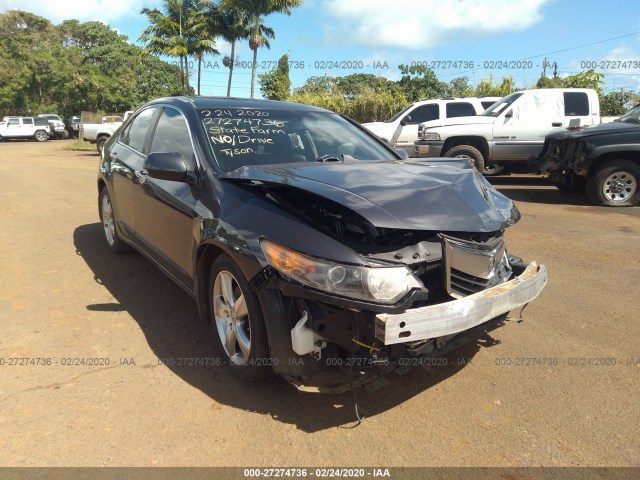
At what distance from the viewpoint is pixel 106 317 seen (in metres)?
3.99

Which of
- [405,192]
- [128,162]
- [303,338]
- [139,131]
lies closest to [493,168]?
[139,131]

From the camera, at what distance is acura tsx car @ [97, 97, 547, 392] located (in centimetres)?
239

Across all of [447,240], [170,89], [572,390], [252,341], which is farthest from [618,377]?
[170,89]

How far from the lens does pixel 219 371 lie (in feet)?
10.5

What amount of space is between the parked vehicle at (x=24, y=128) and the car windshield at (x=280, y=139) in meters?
38.4

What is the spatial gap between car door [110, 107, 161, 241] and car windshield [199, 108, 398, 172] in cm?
105

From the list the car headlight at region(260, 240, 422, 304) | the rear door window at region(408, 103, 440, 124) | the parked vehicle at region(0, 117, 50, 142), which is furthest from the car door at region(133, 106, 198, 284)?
the parked vehicle at region(0, 117, 50, 142)

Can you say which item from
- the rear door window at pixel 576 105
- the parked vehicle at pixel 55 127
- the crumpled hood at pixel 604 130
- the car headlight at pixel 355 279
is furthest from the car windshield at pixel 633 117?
the parked vehicle at pixel 55 127

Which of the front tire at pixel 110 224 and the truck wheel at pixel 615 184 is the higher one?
the truck wheel at pixel 615 184

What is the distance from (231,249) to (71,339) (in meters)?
1.66

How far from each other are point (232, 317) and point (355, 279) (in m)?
0.98

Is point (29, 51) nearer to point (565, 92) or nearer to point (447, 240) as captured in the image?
point (565, 92)

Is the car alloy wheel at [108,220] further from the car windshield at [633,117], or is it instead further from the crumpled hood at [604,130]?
the car windshield at [633,117]

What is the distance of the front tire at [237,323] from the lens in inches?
106
